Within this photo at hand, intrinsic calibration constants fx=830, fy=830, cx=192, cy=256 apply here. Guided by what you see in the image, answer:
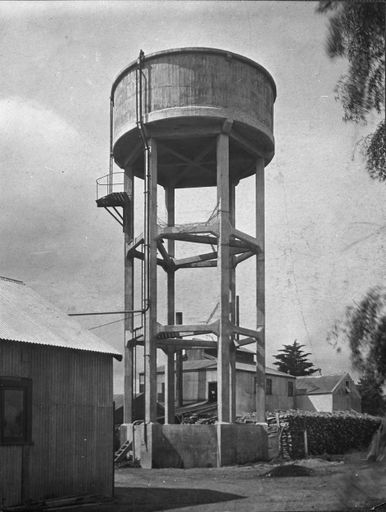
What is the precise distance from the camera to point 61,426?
19.1 m

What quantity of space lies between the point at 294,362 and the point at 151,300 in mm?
57347

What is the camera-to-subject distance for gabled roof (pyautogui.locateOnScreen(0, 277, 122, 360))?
60.5ft

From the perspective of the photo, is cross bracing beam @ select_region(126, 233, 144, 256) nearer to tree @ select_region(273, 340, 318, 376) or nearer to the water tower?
the water tower

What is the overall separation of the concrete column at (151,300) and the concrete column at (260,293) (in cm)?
467

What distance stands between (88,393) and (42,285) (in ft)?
29.5

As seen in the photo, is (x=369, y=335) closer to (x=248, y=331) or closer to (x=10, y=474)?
(x=10, y=474)

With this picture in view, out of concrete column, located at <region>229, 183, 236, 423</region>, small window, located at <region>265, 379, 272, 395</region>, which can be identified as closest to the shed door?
small window, located at <region>265, 379, 272, 395</region>

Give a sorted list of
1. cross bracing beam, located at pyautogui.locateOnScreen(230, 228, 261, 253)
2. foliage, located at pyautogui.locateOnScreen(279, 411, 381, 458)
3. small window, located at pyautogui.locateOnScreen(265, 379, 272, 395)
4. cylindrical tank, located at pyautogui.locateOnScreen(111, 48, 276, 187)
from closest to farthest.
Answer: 1. cylindrical tank, located at pyautogui.locateOnScreen(111, 48, 276, 187)
2. cross bracing beam, located at pyautogui.locateOnScreen(230, 228, 261, 253)
3. foliage, located at pyautogui.locateOnScreen(279, 411, 381, 458)
4. small window, located at pyautogui.locateOnScreen(265, 379, 272, 395)

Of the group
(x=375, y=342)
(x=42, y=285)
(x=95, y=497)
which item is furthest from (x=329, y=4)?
(x=42, y=285)

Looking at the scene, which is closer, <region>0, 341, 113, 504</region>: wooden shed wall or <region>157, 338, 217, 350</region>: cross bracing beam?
<region>0, 341, 113, 504</region>: wooden shed wall

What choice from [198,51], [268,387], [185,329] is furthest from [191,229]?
[268,387]

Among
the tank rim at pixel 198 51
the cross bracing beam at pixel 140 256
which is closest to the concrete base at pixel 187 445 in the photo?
the cross bracing beam at pixel 140 256

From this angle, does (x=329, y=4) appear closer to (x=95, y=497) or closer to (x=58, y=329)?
(x=58, y=329)

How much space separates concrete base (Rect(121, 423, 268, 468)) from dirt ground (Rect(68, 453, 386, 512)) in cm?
102
